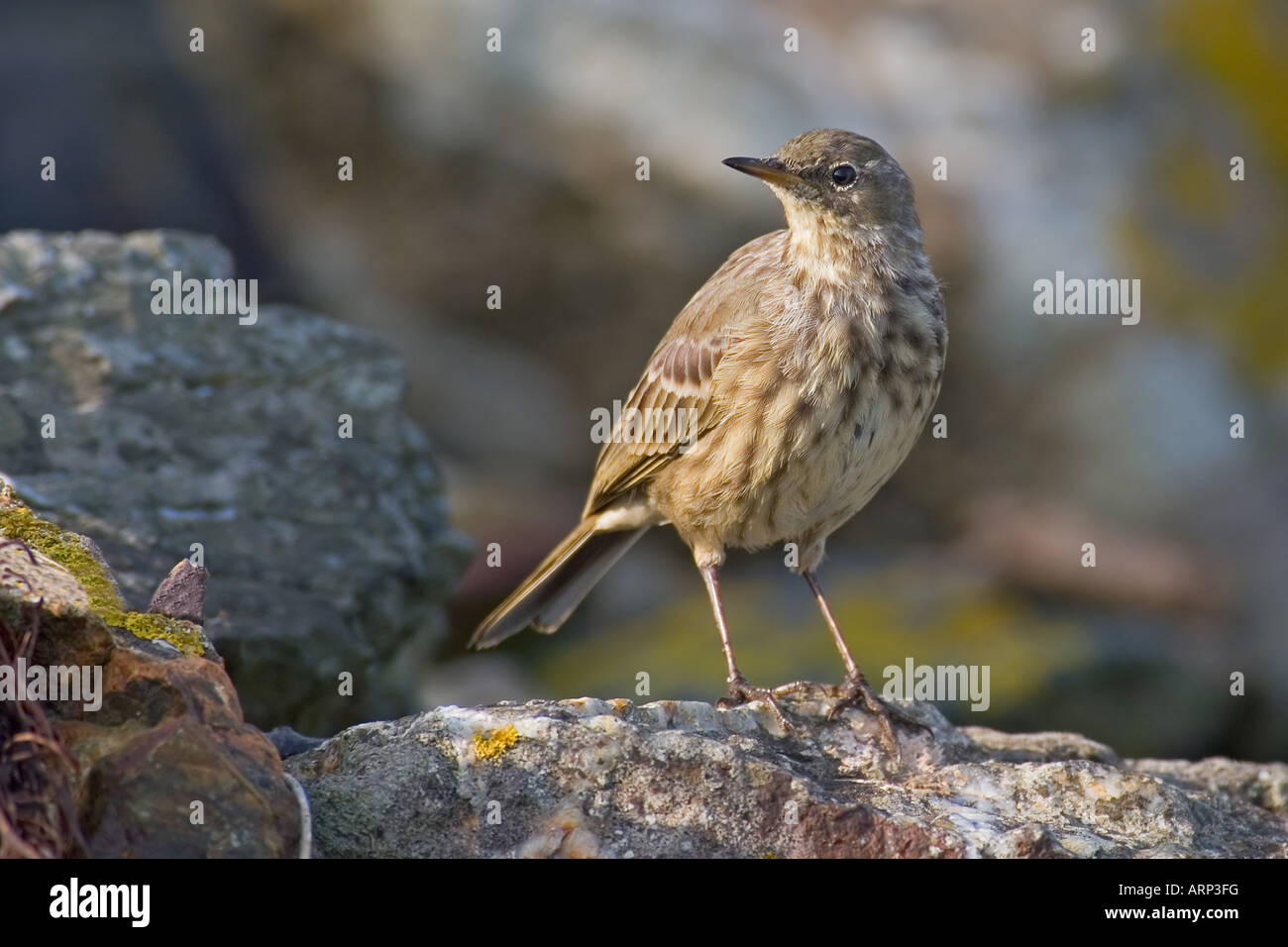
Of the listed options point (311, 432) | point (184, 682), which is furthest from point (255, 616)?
point (184, 682)

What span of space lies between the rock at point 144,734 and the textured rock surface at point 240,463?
4.91ft

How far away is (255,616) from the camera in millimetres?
5480

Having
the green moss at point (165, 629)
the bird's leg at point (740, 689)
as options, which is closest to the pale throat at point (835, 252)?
the bird's leg at point (740, 689)

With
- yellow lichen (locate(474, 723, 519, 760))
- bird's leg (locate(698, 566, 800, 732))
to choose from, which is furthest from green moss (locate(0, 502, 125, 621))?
bird's leg (locate(698, 566, 800, 732))

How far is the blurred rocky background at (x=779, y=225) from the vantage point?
31.7ft

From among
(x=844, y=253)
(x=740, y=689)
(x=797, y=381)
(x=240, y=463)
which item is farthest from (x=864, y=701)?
(x=240, y=463)

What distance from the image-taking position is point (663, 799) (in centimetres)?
381

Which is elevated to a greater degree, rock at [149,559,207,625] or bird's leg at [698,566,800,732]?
rock at [149,559,207,625]

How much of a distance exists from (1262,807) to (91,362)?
14.8ft

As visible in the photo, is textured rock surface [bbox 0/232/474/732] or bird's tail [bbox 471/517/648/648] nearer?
textured rock surface [bbox 0/232/474/732]

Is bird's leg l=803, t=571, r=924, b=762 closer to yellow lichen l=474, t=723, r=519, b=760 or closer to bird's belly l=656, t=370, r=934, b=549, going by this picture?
bird's belly l=656, t=370, r=934, b=549

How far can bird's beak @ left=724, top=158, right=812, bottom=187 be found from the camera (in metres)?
5.59

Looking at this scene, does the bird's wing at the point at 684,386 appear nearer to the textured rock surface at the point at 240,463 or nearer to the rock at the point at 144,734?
the textured rock surface at the point at 240,463

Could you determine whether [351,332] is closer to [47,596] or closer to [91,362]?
[91,362]
